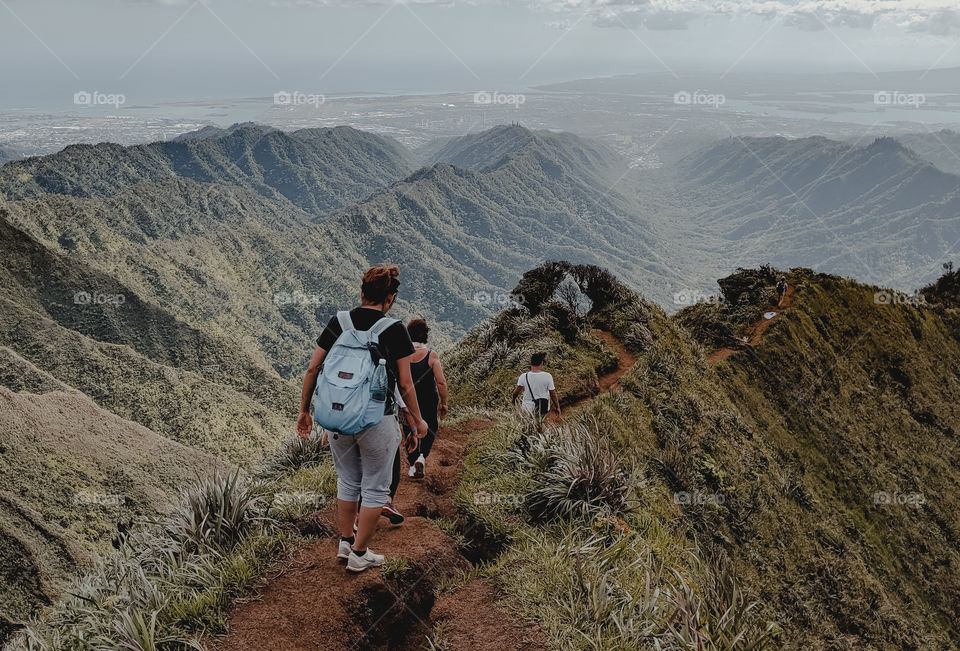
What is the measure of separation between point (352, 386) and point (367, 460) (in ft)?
2.30

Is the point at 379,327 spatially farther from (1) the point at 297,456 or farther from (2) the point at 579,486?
(1) the point at 297,456

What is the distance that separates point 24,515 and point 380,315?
32.9 metres

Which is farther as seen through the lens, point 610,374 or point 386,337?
point 610,374

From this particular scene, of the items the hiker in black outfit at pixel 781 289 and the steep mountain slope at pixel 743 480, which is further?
the hiker in black outfit at pixel 781 289

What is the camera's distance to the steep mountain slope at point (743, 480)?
14.2 ft

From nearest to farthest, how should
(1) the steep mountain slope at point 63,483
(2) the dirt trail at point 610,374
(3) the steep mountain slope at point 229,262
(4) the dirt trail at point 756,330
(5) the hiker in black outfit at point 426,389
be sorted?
1. (5) the hiker in black outfit at point 426,389
2. (2) the dirt trail at point 610,374
3. (4) the dirt trail at point 756,330
4. (1) the steep mountain slope at point 63,483
5. (3) the steep mountain slope at point 229,262

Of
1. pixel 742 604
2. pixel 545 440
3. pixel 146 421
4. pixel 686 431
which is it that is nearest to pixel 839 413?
pixel 686 431

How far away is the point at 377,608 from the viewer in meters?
4.34

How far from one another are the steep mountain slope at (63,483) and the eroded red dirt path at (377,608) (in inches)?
816

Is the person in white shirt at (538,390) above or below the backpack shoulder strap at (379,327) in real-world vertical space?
below

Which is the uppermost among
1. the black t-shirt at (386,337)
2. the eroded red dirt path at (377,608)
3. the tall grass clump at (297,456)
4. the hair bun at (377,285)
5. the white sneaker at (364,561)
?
the hair bun at (377,285)

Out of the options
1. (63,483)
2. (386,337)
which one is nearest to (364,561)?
(386,337)

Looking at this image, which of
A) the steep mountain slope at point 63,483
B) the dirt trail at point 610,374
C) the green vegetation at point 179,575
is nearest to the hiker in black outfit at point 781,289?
the dirt trail at point 610,374

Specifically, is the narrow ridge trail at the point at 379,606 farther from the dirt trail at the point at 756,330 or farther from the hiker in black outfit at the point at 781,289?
the hiker in black outfit at the point at 781,289
